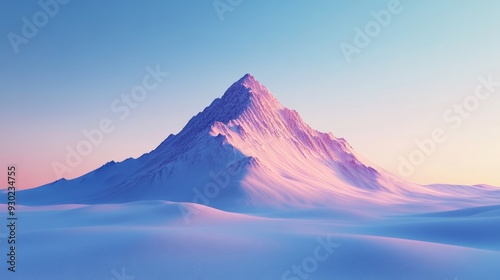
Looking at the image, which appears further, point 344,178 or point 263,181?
point 344,178

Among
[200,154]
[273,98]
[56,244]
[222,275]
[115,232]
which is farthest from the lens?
[273,98]

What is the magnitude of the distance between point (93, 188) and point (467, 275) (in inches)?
5129

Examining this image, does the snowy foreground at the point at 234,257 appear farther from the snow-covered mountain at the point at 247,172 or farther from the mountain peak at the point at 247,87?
the mountain peak at the point at 247,87

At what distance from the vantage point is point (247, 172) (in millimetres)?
101250

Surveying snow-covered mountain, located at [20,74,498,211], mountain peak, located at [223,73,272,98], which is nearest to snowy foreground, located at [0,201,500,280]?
snow-covered mountain, located at [20,74,498,211]

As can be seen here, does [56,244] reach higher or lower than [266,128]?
lower

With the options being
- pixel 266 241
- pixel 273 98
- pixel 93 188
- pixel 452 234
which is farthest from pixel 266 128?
pixel 266 241

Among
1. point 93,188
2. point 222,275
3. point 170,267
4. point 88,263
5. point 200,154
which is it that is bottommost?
point 222,275

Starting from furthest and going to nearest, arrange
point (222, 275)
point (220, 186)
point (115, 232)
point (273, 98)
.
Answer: point (273, 98) < point (220, 186) < point (115, 232) < point (222, 275)

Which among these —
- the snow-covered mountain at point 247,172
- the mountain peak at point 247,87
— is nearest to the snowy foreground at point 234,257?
the snow-covered mountain at point 247,172

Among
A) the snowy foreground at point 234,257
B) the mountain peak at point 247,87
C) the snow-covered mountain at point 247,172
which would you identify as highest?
the mountain peak at point 247,87

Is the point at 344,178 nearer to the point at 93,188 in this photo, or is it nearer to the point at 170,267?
the point at 93,188

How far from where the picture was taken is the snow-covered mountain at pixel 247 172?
9650 centimetres

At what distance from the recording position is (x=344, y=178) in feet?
446
